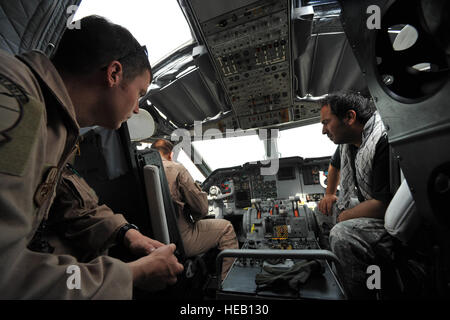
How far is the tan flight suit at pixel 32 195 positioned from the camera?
1.10 feet

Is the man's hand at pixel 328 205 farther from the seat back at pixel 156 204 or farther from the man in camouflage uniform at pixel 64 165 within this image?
the man in camouflage uniform at pixel 64 165

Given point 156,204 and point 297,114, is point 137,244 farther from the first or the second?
point 297,114

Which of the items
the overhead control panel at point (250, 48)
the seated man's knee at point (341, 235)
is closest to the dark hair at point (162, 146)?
the overhead control panel at point (250, 48)

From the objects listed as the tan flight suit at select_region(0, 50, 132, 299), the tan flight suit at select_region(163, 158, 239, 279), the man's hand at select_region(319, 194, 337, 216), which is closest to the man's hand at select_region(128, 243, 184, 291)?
the tan flight suit at select_region(0, 50, 132, 299)

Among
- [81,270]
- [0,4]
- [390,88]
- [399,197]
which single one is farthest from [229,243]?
[0,4]

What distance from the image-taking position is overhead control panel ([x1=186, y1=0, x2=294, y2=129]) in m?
1.22

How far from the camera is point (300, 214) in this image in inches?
101

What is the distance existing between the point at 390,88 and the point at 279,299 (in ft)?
3.72

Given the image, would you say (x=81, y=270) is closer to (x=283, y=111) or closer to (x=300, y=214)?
(x=283, y=111)

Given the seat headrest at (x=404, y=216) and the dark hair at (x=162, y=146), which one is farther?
the dark hair at (x=162, y=146)

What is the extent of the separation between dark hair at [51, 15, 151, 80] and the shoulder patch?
0.38 metres

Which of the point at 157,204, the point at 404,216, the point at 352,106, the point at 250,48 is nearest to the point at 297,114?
the point at 352,106

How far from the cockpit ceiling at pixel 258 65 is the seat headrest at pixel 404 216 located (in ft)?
4.38

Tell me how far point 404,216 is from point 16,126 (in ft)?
4.39
